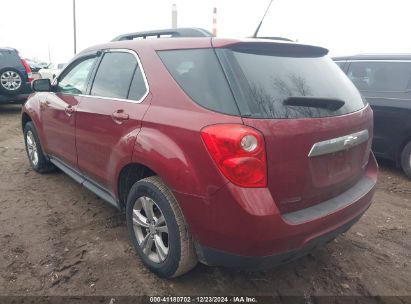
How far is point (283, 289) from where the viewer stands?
246 centimetres

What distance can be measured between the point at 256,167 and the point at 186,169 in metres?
0.41

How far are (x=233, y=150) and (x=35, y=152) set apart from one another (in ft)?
12.0

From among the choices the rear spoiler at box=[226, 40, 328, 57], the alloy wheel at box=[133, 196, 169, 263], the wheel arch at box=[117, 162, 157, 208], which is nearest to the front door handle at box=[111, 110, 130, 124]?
the wheel arch at box=[117, 162, 157, 208]

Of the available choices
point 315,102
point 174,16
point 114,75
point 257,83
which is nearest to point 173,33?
point 114,75

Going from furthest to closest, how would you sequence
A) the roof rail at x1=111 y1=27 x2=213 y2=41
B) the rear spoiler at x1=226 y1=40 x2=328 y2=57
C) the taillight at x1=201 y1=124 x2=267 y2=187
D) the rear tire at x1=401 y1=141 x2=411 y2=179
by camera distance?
the rear tire at x1=401 y1=141 x2=411 y2=179, the roof rail at x1=111 y1=27 x2=213 y2=41, the rear spoiler at x1=226 y1=40 x2=328 y2=57, the taillight at x1=201 y1=124 x2=267 y2=187

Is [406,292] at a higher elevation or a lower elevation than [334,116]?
lower

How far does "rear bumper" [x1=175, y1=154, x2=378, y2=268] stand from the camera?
6.20ft

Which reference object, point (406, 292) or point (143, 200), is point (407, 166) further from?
point (143, 200)

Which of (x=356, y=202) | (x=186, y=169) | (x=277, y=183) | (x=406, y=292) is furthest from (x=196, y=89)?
(x=406, y=292)

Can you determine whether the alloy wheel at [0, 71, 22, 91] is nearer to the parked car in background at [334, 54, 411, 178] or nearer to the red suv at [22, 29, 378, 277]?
the red suv at [22, 29, 378, 277]

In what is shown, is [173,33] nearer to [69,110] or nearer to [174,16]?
[69,110]

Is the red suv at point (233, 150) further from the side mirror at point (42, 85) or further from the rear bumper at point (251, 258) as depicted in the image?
the side mirror at point (42, 85)

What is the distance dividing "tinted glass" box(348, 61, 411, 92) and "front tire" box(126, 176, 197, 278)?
4.18 meters

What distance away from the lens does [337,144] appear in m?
2.20
